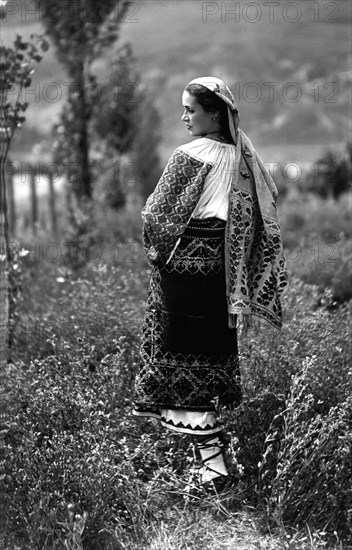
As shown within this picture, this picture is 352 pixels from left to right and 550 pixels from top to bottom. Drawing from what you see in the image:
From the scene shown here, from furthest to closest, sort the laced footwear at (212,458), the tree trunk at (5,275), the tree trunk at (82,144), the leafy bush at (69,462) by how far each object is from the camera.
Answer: the tree trunk at (82,144), the tree trunk at (5,275), the laced footwear at (212,458), the leafy bush at (69,462)

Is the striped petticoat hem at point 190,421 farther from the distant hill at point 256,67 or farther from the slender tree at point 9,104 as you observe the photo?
the distant hill at point 256,67

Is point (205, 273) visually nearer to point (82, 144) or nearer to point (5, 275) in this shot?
point (5, 275)

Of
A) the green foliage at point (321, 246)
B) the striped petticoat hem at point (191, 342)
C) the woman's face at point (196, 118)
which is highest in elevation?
the woman's face at point (196, 118)

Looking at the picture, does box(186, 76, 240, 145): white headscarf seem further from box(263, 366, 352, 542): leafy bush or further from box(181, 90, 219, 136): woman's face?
box(263, 366, 352, 542): leafy bush

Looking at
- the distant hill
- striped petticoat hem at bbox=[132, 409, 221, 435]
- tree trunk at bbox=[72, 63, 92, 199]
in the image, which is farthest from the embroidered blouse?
the distant hill

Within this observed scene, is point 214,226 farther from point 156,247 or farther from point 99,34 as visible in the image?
point 99,34

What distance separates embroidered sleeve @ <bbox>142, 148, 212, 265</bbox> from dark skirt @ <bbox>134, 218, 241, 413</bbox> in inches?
2.5

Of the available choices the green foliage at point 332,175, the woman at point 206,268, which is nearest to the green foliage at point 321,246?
the woman at point 206,268

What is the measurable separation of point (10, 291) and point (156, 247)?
178 cm

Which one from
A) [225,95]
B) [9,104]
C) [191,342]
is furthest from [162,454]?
[9,104]

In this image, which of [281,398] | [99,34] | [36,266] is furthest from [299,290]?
[99,34]

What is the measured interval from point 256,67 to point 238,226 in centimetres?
2732

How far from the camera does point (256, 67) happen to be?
2941 cm

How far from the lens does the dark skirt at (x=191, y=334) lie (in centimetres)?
317
